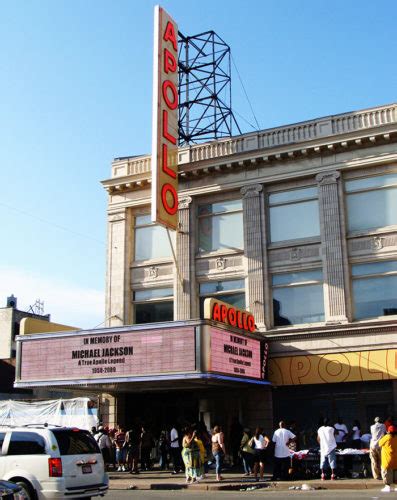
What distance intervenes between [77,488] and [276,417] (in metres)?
14.4

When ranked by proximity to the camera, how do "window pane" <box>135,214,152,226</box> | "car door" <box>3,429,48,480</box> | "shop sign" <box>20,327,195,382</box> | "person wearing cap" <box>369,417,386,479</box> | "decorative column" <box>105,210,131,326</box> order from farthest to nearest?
1. "window pane" <box>135,214,152,226</box>
2. "decorative column" <box>105,210,131,326</box>
3. "shop sign" <box>20,327,195,382</box>
4. "person wearing cap" <box>369,417,386,479</box>
5. "car door" <box>3,429,48,480</box>

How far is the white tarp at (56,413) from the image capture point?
88.9 feet

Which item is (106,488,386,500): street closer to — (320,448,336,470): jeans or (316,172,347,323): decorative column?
(320,448,336,470): jeans

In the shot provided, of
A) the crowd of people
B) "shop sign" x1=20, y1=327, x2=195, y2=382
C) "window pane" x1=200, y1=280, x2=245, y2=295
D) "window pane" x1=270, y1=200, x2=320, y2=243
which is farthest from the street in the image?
"window pane" x1=270, y1=200, x2=320, y2=243

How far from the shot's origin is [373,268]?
26938 mm

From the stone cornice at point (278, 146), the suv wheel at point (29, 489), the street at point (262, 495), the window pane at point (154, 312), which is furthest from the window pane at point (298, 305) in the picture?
the suv wheel at point (29, 489)

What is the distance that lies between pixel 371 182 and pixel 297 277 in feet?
16.1

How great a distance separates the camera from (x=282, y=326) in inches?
1098

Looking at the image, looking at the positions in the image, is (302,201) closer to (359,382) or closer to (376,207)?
(376,207)

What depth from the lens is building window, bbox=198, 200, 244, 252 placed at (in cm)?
2973

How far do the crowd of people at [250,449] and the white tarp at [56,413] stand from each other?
1387mm

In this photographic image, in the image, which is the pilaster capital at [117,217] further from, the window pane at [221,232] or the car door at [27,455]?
the car door at [27,455]

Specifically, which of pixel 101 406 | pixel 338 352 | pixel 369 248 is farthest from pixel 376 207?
pixel 101 406

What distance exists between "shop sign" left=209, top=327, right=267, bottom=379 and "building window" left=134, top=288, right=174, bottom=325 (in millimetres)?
5491
